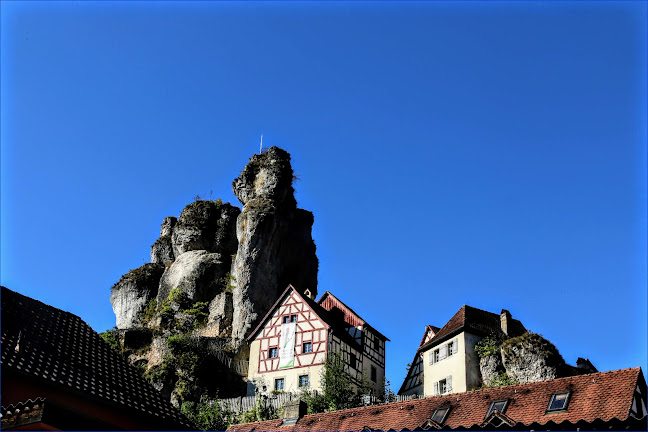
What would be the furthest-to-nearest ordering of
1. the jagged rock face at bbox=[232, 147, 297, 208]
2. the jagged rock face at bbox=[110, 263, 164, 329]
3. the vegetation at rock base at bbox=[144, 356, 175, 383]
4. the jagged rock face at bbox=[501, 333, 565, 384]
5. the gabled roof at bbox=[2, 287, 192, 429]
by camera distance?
the jagged rock face at bbox=[110, 263, 164, 329]
the jagged rock face at bbox=[232, 147, 297, 208]
the vegetation at rock base at bbox=[144, 356, 175, 383]
the jagged rock face at bbox=[501, 333, 565, 384]
the gabled roof at bbox=[2, 287, 192, 429]

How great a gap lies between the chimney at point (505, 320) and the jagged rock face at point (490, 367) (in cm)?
216

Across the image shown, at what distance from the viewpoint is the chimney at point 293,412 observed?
29.2m

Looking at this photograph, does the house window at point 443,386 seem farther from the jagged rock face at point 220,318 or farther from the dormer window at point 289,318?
the jagged rock face at point 220,318

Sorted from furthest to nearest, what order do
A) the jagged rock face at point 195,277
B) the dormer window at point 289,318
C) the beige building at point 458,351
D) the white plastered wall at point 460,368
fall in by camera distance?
the jagged rock face at point 195,277 < the dormer window at point 289,318 < the beige building at point 458,351 < the white plastered wall at point 460,368

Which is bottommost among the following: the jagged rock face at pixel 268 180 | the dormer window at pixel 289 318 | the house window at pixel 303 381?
the house window at pixel 303 381

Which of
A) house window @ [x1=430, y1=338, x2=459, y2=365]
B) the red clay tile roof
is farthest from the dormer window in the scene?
the red clay tile roof

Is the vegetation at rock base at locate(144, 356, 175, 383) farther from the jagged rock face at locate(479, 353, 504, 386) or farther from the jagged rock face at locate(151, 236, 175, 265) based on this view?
the jagged rock face at locate(479, 353, 504, 386)

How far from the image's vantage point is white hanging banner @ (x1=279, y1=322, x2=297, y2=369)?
45875 mm

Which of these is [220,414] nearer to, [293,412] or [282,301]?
[282,301]

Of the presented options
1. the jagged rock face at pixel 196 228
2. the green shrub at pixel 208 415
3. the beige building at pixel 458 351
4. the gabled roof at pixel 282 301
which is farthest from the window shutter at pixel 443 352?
the jagged rock face at pixel 196 228

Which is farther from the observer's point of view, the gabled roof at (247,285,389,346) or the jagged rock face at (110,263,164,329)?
the jagged rock face at (110,263,164,329)

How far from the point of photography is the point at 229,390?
46031mm

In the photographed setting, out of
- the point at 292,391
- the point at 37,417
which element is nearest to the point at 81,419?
the point at 37,417

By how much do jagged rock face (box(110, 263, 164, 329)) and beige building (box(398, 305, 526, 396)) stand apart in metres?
23.3
